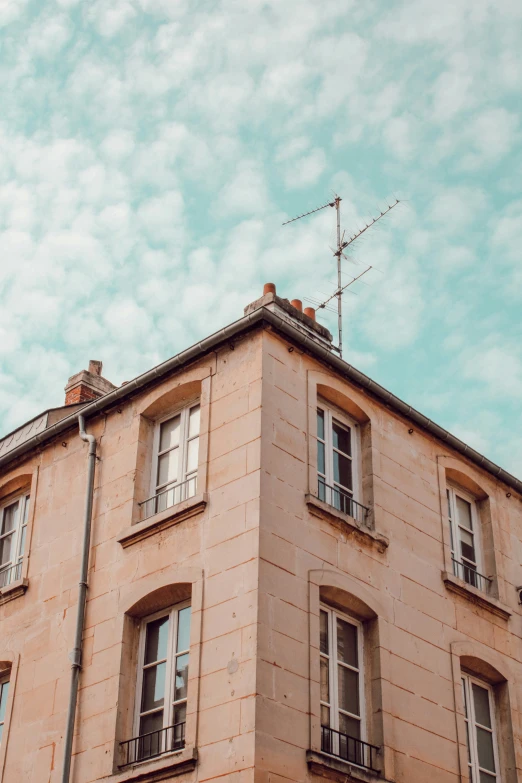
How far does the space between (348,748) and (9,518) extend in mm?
7152

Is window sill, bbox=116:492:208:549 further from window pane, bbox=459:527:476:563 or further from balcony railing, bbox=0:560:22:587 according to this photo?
window pane, bbox=459:527:476:563

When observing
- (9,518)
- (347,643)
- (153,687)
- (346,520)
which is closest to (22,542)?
(9,518)

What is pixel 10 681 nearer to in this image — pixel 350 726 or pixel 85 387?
pixel 350 726

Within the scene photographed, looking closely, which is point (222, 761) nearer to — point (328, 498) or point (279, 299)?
point (328, 498)

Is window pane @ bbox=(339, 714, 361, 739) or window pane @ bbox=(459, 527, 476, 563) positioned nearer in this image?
window pane @ bbox=(339, 714, 361, 739)

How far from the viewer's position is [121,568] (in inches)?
597

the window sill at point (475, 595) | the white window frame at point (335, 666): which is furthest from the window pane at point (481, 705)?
the white window frame at point (335, 666)

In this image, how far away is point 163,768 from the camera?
12812 millimetres

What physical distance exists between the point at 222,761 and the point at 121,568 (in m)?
3.54

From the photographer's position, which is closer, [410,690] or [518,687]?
[410,690]

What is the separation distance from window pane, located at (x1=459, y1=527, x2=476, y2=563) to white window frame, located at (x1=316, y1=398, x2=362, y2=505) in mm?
2370

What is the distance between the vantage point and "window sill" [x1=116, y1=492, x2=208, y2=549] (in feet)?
47.8

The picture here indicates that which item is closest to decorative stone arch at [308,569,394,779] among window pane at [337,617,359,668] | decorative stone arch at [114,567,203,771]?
window pane at [337,617,359,668]

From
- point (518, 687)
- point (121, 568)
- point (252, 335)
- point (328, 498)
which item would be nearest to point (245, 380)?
point (252, 335)
